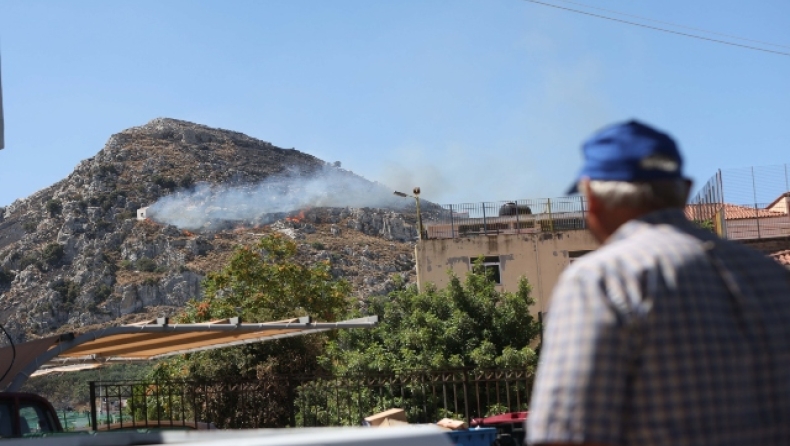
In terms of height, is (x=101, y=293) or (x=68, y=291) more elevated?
(x=68, y=291)

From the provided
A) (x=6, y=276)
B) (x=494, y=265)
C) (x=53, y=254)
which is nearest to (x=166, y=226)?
(x=53, y=254)

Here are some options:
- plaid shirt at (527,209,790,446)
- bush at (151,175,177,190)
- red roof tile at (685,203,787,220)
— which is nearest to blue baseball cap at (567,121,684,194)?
plaid shirt at (527,209,790,446)

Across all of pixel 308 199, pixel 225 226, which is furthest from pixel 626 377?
pixel 308 199

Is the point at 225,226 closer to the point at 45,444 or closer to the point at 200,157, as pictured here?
the point at 200,157

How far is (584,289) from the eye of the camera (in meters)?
2.13

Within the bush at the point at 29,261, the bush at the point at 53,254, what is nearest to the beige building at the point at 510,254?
the bush at the point at 53,254

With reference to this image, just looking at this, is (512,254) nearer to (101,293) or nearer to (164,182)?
(101,293)

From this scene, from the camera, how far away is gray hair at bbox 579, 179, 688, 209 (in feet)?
7.72

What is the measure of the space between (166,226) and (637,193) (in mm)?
90316

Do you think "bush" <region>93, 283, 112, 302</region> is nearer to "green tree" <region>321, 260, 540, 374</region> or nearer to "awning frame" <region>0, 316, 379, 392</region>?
"green tree" <region>321, 260, 540, 374</region>

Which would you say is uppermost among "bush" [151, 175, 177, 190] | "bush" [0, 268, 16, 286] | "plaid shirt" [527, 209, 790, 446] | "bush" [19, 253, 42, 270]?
"bush" [151, 175, 177, 190]

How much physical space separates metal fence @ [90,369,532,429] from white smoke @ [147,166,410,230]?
251ft

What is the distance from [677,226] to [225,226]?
95.5m

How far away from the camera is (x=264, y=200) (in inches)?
4129
